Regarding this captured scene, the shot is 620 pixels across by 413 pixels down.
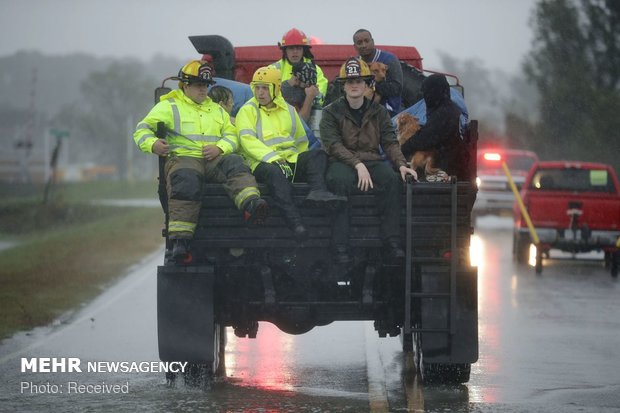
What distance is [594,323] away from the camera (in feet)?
52.5

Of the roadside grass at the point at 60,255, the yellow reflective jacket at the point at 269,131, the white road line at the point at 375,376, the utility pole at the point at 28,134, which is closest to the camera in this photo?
the white road line at the point at 375,376

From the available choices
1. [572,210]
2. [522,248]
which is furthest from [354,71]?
[522,248]

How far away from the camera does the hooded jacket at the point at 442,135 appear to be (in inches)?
465

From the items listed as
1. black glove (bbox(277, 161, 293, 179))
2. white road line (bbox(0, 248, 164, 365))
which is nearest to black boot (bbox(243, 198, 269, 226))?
black glove (bbox(277, 161, 293, 179))

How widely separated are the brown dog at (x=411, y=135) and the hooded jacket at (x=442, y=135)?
2.0 inches

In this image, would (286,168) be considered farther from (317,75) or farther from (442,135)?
(317,75)

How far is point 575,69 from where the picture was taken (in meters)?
47.4

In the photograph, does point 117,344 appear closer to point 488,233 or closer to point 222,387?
point 222,387

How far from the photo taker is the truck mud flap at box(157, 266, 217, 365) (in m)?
10.9

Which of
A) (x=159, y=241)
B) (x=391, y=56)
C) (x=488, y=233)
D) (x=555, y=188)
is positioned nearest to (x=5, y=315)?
(x=391, y=56)

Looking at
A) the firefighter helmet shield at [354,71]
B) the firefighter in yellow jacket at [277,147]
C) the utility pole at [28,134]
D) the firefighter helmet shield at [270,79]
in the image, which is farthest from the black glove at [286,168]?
the utility pole at [28,134]

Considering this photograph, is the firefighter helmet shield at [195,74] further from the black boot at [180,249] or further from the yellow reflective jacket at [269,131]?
the black boot at [180,249]

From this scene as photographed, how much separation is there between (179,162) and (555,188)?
46.0 feet

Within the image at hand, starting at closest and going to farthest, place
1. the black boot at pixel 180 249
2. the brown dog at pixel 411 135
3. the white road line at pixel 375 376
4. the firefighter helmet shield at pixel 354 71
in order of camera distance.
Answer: the white road line at pixel 375 376, the black boot at pixel 180 249, the firefighter helmet shield at pixel 354 71, the brown dog at pixel 411 135
